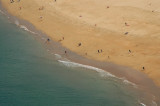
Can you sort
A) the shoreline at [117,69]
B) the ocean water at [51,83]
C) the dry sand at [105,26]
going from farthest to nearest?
1. the dry sand at [105,26]
2. the shoreline at [117,69]
3. the ocean water at [51,83]

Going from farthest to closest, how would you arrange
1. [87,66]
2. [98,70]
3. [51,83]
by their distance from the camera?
[87,66] < [98,70] < [51,83]

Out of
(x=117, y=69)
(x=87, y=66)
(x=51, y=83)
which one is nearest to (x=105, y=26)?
(x=87, y=66)

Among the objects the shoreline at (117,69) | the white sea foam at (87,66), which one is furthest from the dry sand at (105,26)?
the white sea foam at (87,66)

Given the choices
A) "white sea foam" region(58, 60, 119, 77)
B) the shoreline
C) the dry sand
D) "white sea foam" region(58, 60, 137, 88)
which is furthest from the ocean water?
the dry sand

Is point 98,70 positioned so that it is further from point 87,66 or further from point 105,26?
point 105,26

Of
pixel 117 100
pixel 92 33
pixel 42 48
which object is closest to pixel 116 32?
pixel 92 33

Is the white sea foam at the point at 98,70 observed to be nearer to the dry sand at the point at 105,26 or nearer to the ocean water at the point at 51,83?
the ocean water at the point at 51,83

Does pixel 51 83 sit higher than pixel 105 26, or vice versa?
pixel 105 26
